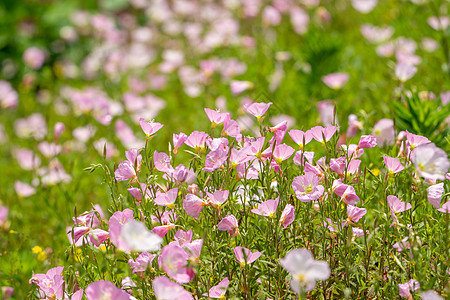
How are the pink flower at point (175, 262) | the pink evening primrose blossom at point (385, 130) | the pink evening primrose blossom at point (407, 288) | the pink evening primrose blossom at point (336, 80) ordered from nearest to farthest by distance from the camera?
the pink flower at point (175, 262)
the pink evening primrose blossom at point (407, 288)
the pink evening primrose blossom at point (385, 130)
the pink evening primrose blossom at point (336, 80)

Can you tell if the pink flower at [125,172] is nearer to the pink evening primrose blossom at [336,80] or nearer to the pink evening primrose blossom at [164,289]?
the pink evening primrose blossom at [164,289]

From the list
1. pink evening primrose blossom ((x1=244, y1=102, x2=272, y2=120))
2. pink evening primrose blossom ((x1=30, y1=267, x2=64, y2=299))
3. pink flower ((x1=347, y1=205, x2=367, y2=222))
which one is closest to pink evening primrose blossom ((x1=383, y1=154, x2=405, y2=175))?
pink flower ((x1=347, y1=205, x2=367, y2=222))

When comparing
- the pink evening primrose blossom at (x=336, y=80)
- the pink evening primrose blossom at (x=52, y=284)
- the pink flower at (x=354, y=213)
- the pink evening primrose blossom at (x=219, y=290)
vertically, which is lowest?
the pink evening primrose blossom at (x=336, y=80)

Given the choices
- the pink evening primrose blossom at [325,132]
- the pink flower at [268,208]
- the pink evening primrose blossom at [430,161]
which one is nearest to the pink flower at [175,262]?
the pink flower at [268,208]

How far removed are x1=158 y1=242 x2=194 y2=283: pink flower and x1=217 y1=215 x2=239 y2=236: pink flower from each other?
0.16 m

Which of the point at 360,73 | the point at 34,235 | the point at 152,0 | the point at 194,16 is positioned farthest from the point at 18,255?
the point at 152,0

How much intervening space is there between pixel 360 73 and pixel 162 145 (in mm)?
1491

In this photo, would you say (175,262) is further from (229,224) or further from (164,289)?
(229,224)

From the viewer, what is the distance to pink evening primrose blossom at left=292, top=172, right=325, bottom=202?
51.2 inches

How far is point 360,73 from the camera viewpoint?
132 inches

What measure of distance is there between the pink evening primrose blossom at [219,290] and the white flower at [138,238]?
0.24m

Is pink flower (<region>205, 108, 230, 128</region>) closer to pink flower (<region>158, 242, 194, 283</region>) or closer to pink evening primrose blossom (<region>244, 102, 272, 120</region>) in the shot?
pink evening primrose blossom (<region>244, 102, 272, 120</region>)

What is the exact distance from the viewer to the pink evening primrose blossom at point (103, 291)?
3.72 feet

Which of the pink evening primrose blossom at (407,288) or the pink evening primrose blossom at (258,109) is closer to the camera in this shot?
the pink evening primrose blossom at (407,288)
